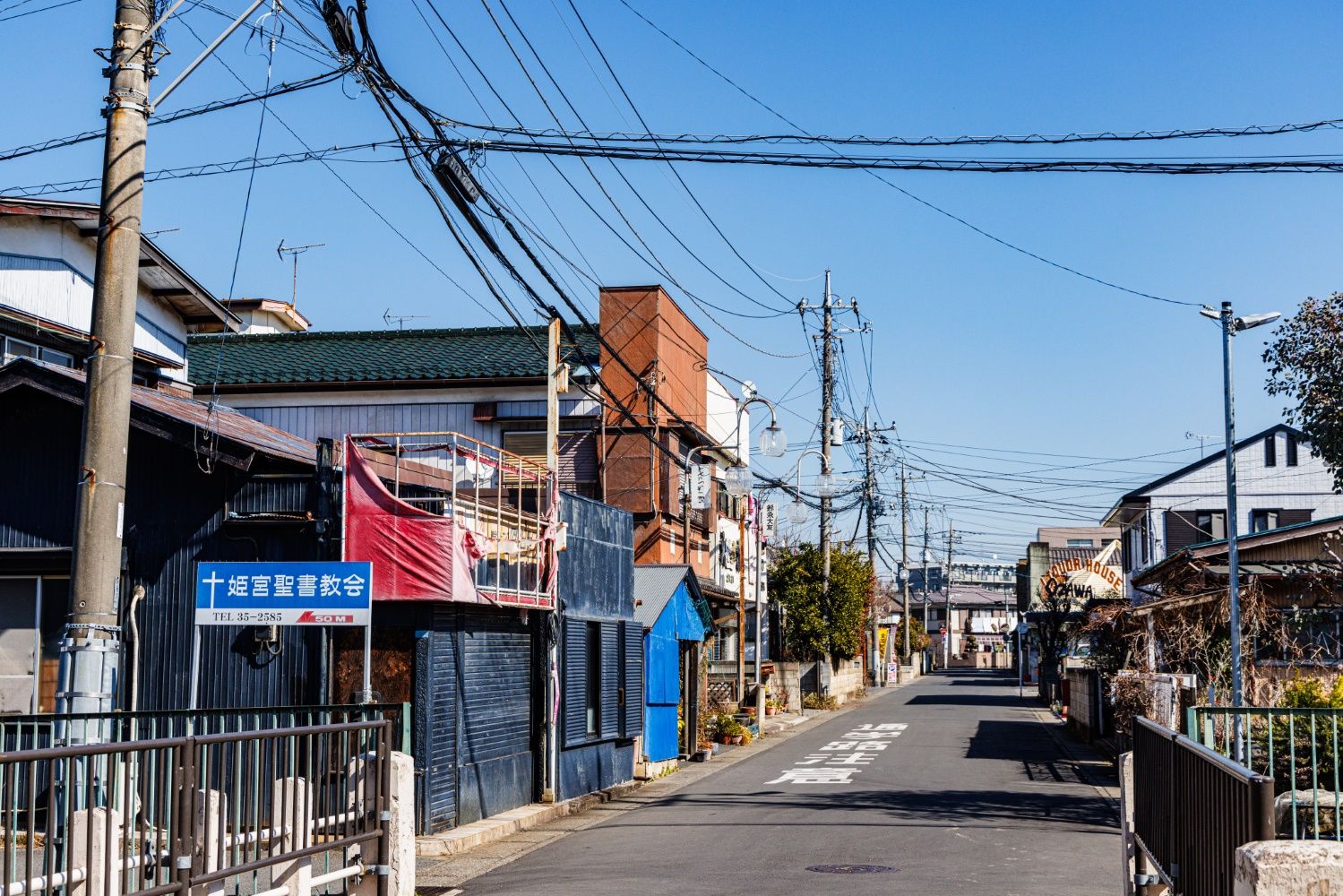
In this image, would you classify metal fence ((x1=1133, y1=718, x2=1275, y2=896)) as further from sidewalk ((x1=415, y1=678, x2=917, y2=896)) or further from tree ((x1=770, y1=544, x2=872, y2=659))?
tree ((x1=770, y1=544, x2=872, y2=659))

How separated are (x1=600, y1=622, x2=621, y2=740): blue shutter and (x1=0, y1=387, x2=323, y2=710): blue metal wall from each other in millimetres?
6524

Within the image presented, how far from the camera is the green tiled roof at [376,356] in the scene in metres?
32.3

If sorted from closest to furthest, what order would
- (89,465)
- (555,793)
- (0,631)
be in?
(89,465), (0,631), (555,793)

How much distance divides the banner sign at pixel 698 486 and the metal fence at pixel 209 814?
2552 centimetres

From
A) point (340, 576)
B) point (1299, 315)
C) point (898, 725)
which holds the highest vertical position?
point (1299, 315)

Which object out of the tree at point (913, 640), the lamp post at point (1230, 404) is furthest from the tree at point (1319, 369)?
the tree at point (913, 640)

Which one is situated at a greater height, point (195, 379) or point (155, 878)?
point (195, 379)

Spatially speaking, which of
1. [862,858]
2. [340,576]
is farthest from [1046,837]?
[340,576]

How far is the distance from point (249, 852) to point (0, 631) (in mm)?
10002

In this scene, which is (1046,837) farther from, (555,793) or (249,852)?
(249,852)

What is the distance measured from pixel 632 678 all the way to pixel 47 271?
1205cm

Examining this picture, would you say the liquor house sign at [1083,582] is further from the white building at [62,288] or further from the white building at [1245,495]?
the white building at [62,288]

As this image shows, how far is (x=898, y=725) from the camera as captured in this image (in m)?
37.0

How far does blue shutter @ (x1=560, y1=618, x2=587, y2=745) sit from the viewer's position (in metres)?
19.7
